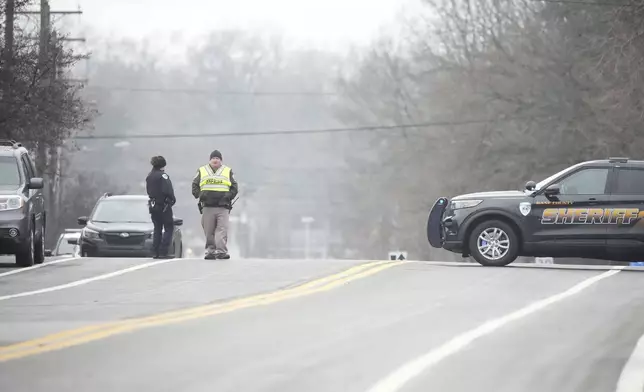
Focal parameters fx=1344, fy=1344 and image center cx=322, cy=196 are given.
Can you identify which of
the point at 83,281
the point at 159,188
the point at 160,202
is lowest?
the point at 83,281

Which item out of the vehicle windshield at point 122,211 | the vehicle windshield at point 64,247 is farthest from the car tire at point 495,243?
the vehicle windshield at point 64,247

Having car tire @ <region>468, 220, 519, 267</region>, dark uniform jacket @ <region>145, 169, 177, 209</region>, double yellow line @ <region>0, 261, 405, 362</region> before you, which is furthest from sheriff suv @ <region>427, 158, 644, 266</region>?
dark uniform jacket @ <region>145, 169, 177, 209</region>

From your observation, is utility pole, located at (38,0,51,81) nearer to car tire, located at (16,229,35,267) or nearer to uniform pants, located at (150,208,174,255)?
uniform pants, located at (150,208,174,255)

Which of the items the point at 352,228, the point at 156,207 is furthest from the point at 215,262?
the point at 352,228

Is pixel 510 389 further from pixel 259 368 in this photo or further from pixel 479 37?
pixel 479 37

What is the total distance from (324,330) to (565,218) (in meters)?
9.27

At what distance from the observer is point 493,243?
21.4 meters

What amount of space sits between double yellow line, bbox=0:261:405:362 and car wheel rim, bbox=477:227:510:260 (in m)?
3.24

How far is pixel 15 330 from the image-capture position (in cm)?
1280

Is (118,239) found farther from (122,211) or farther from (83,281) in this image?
(83,281)

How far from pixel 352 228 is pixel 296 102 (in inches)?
926

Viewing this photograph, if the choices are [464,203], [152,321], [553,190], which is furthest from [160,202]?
[152,321]

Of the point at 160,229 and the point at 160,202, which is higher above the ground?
the point at 160,202

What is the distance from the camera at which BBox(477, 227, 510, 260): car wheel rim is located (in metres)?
21.4
